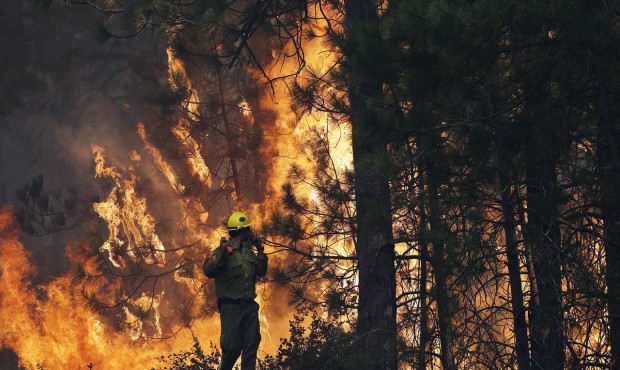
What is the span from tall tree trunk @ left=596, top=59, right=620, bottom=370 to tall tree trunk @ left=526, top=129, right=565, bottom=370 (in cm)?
36

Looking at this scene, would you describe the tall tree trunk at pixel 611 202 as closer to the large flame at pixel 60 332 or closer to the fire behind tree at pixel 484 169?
the fire behind tree at pixel 484 169

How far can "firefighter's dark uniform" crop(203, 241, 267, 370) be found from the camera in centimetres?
808

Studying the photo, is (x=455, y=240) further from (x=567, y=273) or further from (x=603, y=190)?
(x=603, y=190)

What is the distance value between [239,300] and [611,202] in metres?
3.94

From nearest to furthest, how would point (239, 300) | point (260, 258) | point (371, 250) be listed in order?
point (260, 258), point (239, 300), point (371, 250)

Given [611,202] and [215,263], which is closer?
[611,202]

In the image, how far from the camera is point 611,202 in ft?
18.7

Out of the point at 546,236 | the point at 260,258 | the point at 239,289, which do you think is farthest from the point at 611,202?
the point at 239,289

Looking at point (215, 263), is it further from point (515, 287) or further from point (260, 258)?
point (515, 287)

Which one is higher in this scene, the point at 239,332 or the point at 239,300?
the point at 239,300

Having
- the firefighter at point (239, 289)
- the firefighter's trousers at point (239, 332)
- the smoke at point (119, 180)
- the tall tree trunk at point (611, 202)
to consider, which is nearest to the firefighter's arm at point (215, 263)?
the firefighter at point (239, 289)

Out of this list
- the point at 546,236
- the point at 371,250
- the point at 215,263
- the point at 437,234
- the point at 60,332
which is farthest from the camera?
the point at 60,332

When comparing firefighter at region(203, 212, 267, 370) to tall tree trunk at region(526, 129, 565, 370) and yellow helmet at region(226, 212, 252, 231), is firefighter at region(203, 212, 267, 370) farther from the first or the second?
tall tree trunk at region(526, 129, 565, 370)

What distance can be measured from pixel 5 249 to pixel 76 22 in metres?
6.75
